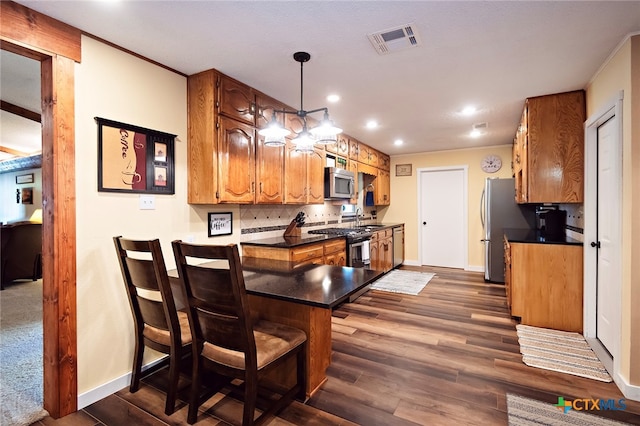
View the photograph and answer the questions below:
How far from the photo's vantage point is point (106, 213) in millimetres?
2109

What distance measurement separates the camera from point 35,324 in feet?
10.8

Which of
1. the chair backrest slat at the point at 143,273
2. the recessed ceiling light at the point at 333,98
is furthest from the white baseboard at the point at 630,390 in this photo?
the recessed ceiling light at the point at 333,98

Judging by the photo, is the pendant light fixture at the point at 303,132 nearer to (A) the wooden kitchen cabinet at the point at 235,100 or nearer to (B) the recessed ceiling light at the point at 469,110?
(A) the wooden kitchen cabinet at the point at 235,100

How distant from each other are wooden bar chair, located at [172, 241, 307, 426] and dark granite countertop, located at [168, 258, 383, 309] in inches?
9.4

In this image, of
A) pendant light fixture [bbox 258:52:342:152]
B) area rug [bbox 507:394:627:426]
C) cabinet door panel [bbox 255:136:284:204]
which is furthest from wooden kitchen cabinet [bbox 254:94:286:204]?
area rug [bbox 507:394:627:426]

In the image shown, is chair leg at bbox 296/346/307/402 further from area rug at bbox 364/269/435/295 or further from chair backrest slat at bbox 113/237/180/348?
area rug at bbox 364/269/435/295

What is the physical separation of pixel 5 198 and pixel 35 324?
674 cm

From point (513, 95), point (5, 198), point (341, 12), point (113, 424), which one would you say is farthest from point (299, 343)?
point (5, 198)

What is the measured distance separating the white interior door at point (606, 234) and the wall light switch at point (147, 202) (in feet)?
11.3

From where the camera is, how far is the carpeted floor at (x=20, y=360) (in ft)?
6.20

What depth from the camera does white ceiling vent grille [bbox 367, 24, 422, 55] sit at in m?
1.97

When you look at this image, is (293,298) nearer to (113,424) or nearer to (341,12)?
(113,424)

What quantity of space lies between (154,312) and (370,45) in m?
2.26

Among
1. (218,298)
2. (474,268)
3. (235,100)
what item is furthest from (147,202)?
(474,268)
